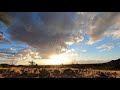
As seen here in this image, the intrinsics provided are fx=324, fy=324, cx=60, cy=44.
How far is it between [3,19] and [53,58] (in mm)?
1105

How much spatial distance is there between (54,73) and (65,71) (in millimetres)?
195

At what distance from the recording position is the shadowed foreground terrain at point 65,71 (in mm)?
5605

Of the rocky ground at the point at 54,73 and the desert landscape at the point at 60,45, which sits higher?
the desert landscape at the point at 60,45

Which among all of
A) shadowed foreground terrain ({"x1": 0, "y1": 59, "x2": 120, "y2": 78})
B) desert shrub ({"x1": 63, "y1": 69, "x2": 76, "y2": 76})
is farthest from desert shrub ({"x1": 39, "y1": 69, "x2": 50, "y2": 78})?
desert shrub ({"x1": 63, "y1": 69, "x2": 76, "y2": 76})

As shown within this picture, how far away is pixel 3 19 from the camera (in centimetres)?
563

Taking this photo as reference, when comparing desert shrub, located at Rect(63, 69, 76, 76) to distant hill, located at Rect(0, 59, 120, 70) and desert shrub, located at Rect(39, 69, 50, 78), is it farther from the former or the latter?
desert shrub, located at Rect(39, 69, 50, 78)

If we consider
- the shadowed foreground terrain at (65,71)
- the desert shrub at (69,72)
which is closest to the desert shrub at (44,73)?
the shadowed foreground terrain at (65,71)

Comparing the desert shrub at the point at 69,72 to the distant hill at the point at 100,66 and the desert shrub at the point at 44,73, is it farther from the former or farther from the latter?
the desert shrub at the point at 44,73

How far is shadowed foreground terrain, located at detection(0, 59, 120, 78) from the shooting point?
5.61 m

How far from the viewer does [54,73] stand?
5.63m

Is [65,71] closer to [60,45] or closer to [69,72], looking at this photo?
[69,72]
